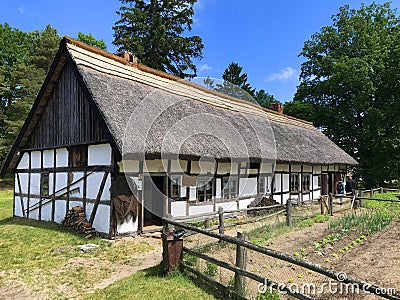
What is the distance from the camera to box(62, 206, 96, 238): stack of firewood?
29.4 feet

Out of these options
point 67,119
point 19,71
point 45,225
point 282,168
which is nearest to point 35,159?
point 67,119

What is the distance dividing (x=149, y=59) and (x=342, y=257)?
1014 inches

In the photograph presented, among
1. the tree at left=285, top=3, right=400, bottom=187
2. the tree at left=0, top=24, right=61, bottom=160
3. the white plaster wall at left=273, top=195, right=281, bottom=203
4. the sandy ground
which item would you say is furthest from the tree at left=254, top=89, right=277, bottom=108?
the sandy ground

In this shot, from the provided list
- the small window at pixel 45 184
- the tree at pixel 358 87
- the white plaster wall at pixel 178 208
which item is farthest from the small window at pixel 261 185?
the tree at pixel 358 87

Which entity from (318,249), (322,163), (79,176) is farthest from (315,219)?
(79,176)

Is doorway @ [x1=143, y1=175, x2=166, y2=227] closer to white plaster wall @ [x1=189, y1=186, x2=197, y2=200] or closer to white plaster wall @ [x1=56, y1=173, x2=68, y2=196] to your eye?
white plaster wall @ [x1=189, y1=186, x2=197, y2=200]

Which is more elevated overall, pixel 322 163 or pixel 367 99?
pixel 367 99

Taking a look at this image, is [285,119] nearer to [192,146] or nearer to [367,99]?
[367,99]

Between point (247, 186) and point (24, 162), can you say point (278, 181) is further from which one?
point (24, 162)

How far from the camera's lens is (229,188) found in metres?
12.3

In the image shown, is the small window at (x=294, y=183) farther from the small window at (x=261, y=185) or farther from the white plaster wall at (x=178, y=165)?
the white plaster wall at (x=178, y=165)

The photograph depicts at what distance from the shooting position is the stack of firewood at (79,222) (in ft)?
29.4

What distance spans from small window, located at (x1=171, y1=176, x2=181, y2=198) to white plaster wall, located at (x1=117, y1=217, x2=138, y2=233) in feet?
5.07

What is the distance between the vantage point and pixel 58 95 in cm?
1137
